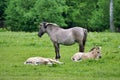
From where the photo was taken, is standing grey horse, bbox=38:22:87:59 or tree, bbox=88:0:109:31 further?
tree, bbox=88:0:109:31

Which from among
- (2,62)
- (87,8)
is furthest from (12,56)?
(87,8)

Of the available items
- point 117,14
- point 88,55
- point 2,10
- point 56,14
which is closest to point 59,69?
point 88,55

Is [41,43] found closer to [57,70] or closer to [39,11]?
[57,70]

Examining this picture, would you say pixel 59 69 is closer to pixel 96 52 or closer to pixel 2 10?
pixel 96 52

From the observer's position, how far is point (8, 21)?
72.9m

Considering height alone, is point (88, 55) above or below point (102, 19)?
above

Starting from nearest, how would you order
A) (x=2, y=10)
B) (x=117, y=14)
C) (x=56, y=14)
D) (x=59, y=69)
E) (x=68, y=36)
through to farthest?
(x=59, y=69) < (x=68, y=36) < (x=117, y=14) < (x=56, y=14) < (x=2, y=10)

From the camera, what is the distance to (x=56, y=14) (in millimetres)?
70750

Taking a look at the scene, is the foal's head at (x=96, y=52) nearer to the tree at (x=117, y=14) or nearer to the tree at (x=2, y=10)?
the tree at (x=117, y=14)

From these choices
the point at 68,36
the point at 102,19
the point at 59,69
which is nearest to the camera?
the point at 59,69

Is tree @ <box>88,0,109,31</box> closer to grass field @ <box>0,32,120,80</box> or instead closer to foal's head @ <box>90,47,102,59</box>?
grass field @ <box>0,32,120,80</box>

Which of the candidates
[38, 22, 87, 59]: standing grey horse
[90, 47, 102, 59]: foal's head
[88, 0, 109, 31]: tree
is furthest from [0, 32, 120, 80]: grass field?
[88, 0, 109, 31]: tree

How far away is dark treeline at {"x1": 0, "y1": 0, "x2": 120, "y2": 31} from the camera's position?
68.5 meters

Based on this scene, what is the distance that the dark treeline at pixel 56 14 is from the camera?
68.5 meters
